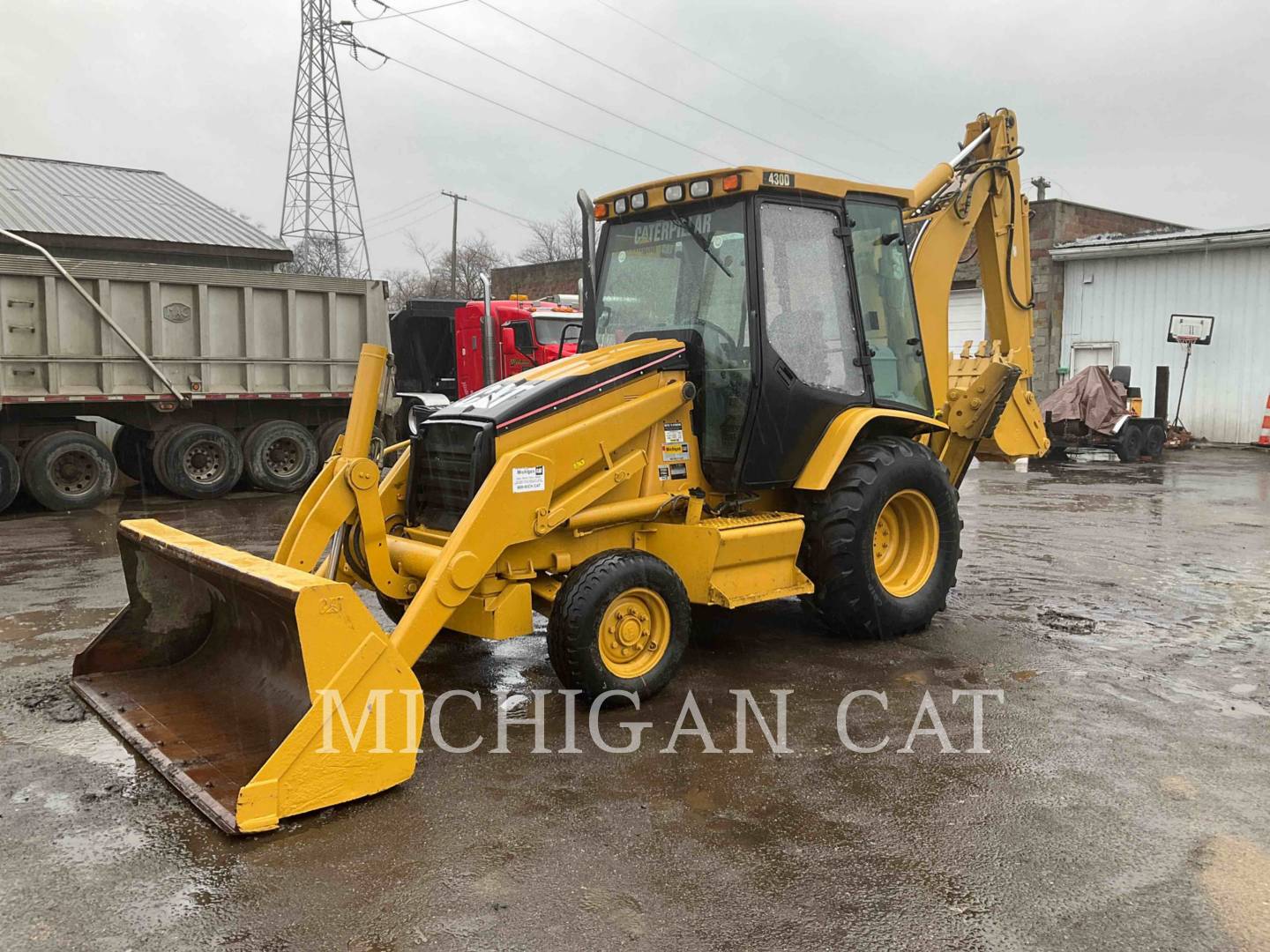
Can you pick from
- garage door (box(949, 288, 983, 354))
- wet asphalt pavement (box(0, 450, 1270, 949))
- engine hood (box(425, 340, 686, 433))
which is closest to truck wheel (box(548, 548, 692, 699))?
wet asphalt pavement (box(0, 450, 1270, 949))

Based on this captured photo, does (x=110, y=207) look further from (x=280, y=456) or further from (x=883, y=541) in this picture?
(x=883, y=541)

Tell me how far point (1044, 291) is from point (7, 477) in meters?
19.0

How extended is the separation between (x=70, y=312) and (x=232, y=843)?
9898 millimetres

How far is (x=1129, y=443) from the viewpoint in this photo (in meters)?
17.4

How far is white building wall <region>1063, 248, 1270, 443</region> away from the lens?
19562 millimetres

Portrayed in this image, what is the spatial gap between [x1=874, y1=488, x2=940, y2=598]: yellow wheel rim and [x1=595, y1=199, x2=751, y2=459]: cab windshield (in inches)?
50.6

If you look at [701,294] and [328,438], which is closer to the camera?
[701,294]

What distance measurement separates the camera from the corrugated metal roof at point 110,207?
18.4 meters

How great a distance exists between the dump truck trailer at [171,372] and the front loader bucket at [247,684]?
7.16 metres

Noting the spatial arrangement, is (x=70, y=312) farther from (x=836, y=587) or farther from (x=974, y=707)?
(x=974, y=707)

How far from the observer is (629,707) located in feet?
15.8

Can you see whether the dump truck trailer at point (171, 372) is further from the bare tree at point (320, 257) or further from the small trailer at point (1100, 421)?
the bare tree at point (320, 257)

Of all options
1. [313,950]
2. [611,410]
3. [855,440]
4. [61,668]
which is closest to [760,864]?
[313,950]

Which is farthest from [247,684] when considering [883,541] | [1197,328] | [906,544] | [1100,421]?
[1197,328]
